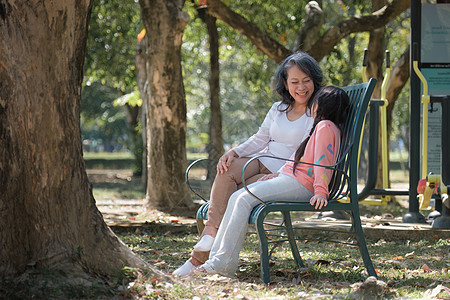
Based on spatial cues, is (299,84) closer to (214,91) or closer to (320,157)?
(320,157)

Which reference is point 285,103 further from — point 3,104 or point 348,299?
point 3,104

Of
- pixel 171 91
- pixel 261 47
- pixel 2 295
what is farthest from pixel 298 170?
pixel 261 47

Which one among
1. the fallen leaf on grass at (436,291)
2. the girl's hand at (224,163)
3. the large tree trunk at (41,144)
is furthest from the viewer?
the girl's hand at (224,163)

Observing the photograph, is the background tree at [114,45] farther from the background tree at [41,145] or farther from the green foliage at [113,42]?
the background tree at [41,145]

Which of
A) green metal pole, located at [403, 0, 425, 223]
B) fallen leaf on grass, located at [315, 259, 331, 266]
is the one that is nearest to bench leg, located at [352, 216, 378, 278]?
fallen leaf on grass, located at [315, 259, 331, 266]

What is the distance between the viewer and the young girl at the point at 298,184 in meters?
4.37

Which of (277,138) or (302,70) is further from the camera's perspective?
(277,138)

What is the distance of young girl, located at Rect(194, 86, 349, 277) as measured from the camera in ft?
14.3

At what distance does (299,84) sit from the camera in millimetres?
4793

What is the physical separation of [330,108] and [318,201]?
652mm

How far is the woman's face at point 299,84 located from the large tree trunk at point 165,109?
14.9ft

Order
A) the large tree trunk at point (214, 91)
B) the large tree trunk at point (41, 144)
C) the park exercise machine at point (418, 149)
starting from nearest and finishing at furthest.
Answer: the large tree trunk at point (41, 144) → the park exercise machine at point (418, 149) → the large tree trunk at point (214, 91)

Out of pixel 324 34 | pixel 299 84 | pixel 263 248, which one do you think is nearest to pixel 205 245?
pixel 263 248

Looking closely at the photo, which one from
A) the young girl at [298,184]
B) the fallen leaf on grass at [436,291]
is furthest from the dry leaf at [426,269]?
the young girl at [298,184]
